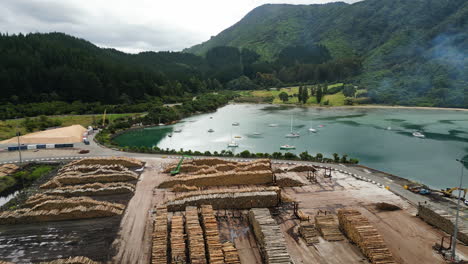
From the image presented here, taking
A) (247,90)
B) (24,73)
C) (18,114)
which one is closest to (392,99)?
(247,90)

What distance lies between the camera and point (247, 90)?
511 ft

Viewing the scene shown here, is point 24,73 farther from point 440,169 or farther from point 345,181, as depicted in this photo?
point 440,169

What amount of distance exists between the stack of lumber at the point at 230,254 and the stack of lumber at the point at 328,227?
237 inches

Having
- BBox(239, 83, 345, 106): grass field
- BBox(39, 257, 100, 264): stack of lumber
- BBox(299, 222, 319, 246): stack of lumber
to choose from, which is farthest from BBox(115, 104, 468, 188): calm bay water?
BBox(39, 257, 100, 264): stack of lumber

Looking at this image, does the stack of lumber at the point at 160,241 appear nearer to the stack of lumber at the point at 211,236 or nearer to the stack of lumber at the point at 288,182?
the stack of lumber at the point at 211,236

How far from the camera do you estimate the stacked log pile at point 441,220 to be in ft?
60.3

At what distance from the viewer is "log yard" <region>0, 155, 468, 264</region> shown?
55.0 feet

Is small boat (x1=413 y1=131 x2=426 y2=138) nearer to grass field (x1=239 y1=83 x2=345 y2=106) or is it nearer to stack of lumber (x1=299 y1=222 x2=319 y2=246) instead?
grass field (x1=239 y1=83 x2=345 y2=106)

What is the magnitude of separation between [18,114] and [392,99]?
115 meters

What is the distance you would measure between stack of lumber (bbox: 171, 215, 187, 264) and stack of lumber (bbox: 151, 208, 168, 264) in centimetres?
46

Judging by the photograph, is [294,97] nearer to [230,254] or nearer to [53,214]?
[53,214]

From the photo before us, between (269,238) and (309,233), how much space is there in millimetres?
3351

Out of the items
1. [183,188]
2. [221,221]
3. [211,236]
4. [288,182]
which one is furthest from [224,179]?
[211,236]

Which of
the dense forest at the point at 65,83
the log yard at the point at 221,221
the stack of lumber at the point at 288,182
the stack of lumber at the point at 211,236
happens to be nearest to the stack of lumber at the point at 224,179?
the log yard at the point at 221,221
